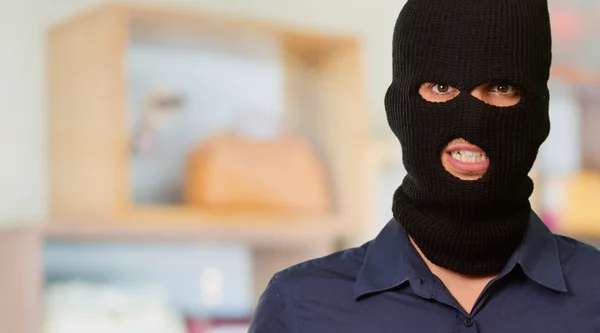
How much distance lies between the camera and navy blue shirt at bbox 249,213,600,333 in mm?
1357

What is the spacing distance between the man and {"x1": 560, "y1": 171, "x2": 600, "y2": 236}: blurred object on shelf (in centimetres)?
179

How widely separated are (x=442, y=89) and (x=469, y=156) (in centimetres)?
9

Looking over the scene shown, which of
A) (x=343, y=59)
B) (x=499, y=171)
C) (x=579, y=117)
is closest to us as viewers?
(x=499, y=171)

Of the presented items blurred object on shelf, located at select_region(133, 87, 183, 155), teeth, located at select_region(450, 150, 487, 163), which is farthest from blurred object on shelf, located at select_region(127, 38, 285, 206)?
teeth, located at select_region(450, 150, 487, 163)

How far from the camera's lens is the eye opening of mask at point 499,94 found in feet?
4.63

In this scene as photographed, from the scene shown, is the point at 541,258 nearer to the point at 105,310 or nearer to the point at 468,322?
the point at 468,322

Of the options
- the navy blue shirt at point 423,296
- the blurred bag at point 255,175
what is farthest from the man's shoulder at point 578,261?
the blurred bag at point 255,175

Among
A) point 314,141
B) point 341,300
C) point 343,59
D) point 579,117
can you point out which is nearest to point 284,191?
point 314,141

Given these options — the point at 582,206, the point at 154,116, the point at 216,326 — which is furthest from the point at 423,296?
the point at 582,206

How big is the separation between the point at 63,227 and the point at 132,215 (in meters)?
0.15

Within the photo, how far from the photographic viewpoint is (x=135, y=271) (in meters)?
2.64

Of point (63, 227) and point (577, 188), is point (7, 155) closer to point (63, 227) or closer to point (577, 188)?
point (63, 227)

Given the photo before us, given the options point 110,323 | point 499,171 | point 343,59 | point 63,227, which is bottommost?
point 110,323

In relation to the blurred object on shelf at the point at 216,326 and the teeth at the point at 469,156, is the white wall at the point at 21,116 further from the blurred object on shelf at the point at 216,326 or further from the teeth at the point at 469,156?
the teeth at the point at 469,156
